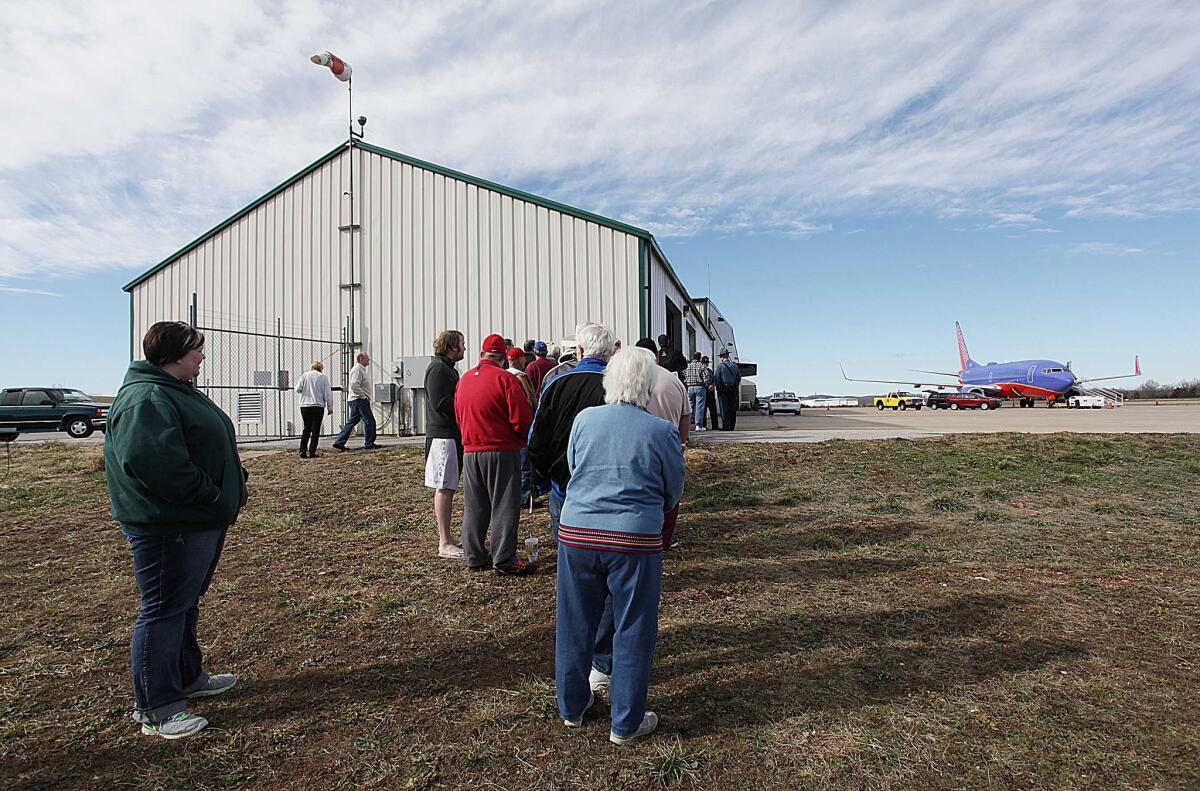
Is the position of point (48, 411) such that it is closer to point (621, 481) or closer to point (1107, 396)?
point (621, 481)

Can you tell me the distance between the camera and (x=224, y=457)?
330cm

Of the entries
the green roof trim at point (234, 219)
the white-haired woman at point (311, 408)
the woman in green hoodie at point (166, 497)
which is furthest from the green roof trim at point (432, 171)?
the woman in green hoodie at point (166, 497)

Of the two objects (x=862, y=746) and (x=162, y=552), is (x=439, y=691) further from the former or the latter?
(x=862, y=746)

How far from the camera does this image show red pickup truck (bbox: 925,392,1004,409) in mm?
44844

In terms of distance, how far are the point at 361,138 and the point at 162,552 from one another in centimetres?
1455

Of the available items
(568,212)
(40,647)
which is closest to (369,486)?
(40,647)

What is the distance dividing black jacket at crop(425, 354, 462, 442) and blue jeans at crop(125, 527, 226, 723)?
258 centimetres

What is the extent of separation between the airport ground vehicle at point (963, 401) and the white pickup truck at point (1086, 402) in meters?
4.00

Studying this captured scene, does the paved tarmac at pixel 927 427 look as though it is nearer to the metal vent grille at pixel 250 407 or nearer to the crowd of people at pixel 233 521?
the crowd of people at pixel 233 521

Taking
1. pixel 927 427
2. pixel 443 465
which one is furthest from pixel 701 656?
pixel 927 427

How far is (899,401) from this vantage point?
188ft

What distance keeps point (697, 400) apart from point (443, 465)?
989cm

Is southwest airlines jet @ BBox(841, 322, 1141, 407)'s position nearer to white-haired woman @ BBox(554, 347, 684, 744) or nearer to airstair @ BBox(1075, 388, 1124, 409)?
airstair @ BBox(1075, 388, 1124, 409)

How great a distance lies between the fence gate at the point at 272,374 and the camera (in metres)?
15.3
